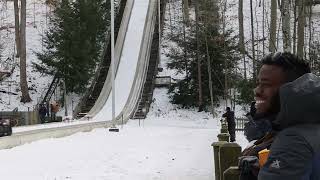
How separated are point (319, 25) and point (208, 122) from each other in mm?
20560

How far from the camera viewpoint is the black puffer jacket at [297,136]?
7.46 ft

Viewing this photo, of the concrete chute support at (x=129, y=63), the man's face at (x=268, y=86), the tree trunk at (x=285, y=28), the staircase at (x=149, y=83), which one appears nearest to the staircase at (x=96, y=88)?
the concrete chute support at (x=129, y=63)

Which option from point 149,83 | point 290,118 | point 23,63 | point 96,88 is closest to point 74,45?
point 96,88

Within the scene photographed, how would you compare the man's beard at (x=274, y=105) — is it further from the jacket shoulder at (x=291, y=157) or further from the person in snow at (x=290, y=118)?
the jacket shoulder at (x=291, y=157)

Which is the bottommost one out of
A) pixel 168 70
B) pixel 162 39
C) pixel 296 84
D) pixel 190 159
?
pixel 190 159

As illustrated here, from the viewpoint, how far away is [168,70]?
143 ft

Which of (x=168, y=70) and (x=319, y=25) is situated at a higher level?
(x=319, y=25)

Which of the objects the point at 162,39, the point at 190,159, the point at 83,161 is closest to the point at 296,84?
the point at 83,161

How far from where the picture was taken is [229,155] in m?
5.87

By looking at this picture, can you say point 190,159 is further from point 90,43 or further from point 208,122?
point 90,43

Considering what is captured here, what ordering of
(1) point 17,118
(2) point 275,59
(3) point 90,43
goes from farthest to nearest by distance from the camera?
1. (3) point 90,43
2. (1) point 17,118
3. (2) point 275,59

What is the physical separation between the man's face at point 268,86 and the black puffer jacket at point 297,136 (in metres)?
0.24

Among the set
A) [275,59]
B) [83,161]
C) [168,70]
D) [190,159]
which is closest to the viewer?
[275,59]

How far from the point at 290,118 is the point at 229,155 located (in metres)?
3.50
